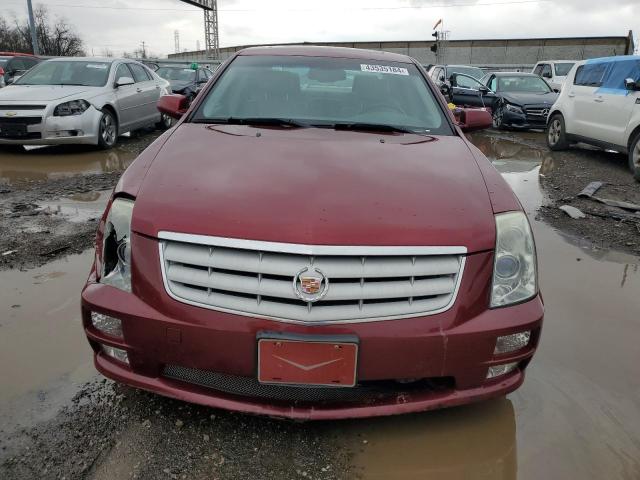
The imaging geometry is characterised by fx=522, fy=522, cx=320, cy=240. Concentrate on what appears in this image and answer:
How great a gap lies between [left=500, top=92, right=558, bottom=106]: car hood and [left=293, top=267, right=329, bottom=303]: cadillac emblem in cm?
1182

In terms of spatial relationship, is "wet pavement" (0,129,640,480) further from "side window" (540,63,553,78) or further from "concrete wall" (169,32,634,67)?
"concrete wall" (169,32,634,67)

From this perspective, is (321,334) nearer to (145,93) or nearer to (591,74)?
(591,74)

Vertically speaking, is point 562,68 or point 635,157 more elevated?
point 562,68

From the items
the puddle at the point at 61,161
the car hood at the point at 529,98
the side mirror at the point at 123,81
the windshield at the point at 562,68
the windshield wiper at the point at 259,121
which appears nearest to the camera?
the windshield wiper at the point at 259,121

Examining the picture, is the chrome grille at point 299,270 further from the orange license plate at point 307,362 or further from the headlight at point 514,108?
the headlight at point 514,108

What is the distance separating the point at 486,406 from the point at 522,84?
42.4ft

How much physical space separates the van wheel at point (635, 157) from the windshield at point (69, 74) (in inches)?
314

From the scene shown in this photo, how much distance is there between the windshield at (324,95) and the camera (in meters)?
2.98

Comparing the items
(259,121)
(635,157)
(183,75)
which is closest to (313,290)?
(259,121)

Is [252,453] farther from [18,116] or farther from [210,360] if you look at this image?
[18,116]

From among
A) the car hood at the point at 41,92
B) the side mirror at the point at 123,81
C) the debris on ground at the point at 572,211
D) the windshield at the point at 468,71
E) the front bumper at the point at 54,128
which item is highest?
the windshield at the point at 468,71

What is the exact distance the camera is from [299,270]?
174 cm

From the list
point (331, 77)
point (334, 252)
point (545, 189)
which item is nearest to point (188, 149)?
point (334, 252)

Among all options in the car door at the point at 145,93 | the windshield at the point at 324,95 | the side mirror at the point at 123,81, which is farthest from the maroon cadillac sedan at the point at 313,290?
the car door at the point at 145,93
